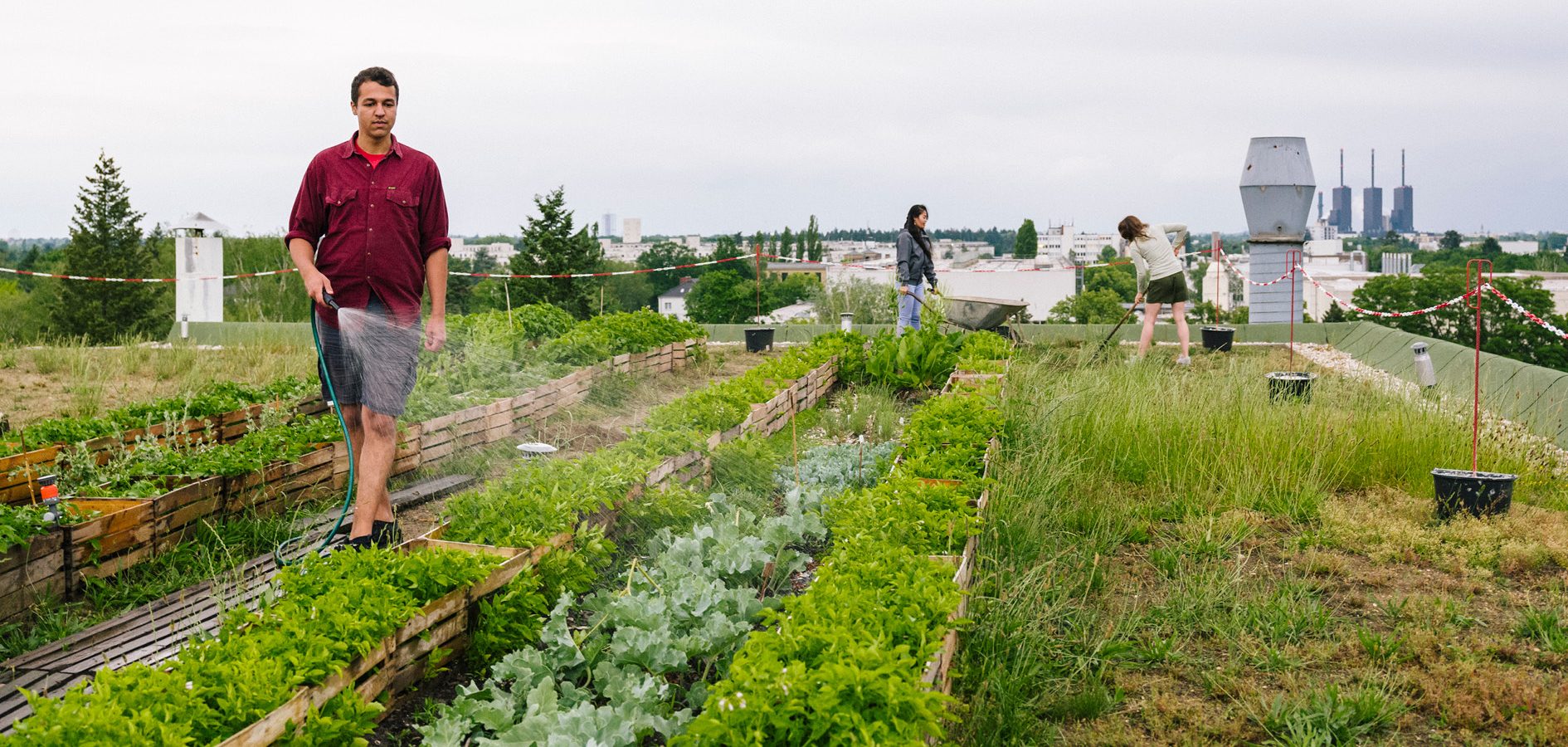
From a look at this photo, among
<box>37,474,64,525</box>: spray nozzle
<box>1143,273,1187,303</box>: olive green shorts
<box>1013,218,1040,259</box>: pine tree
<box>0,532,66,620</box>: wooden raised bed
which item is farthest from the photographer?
<box>1013,218,1040,259</box>: pine tree

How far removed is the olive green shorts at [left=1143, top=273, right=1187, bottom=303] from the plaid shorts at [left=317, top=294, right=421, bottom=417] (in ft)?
24.2

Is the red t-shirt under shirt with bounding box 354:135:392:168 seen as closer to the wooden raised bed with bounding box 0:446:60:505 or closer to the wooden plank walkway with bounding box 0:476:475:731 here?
the wooden plank walkway with bounding box 0:476:475:731

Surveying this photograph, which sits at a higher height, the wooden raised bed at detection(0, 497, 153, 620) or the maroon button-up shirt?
the maroon button-up shirt

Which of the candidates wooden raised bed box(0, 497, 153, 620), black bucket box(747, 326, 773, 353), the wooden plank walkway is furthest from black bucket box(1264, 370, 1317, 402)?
wooden raised bed box(0, 497, 153, 620)

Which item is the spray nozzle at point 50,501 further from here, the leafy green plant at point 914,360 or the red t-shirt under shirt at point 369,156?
the leafy green plant at point 914,360

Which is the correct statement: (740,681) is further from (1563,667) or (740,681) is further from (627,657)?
(1563,667)

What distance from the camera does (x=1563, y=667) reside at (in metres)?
3.29

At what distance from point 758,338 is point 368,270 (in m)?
7.66

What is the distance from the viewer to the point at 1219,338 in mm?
11469

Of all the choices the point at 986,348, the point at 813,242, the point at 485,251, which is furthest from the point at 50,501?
the point at 813,242

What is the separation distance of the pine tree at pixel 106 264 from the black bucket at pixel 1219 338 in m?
25.9

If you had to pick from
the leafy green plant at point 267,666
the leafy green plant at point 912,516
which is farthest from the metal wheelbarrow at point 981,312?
the leafy green plant at point 267,666

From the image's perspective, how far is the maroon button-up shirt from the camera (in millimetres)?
4016

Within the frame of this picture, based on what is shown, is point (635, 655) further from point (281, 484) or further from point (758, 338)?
point (758, 338)
